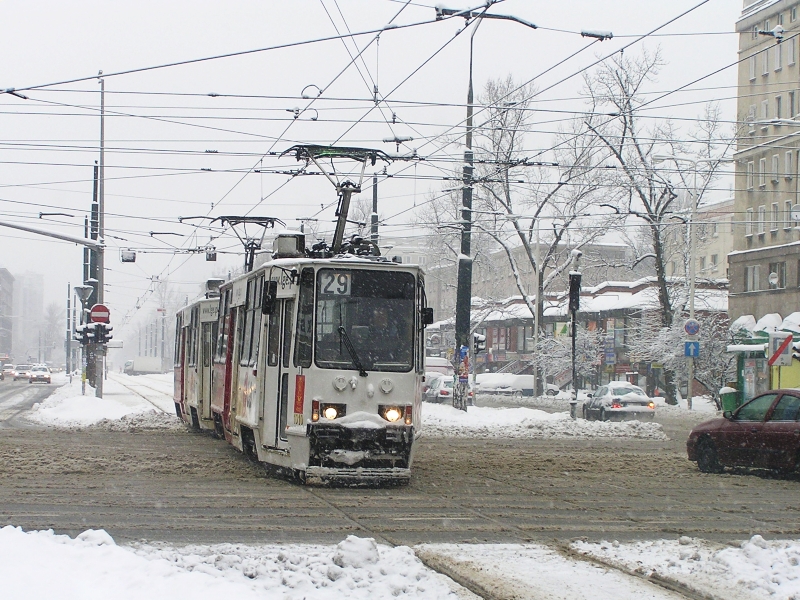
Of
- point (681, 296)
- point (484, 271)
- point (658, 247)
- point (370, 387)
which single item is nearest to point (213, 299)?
point (370, 387)

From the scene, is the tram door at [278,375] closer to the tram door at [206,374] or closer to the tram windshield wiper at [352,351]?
the tram windshield wiper at [352,351]

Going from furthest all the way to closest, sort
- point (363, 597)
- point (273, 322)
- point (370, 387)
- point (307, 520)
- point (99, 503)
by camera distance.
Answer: point (273, 322) < point (370, 387) < point (99, 503) < point (307, 520) < point (363, 597)

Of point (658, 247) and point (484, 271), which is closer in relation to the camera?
point (658, 247)

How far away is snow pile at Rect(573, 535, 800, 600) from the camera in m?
7.35

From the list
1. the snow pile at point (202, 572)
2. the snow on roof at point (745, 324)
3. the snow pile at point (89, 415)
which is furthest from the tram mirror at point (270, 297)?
the snow on roof at point (745, 324)

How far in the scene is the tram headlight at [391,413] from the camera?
13.3 meters

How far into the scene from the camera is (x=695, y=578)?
7676 mm

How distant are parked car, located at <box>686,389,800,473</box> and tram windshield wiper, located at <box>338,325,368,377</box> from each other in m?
6.30

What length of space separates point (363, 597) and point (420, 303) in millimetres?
7319

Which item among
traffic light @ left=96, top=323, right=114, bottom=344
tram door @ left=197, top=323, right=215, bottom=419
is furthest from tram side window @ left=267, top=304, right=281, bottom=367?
traffic light @ left=96, top=323, right=114, bottom=344

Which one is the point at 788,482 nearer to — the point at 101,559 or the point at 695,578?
the point at 695,578

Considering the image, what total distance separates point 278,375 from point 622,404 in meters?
23.6

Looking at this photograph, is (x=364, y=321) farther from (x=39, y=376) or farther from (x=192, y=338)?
(x=39, y=376)

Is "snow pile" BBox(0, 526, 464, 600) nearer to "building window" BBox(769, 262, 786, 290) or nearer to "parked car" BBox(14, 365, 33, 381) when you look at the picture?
"building window" BBox(769, 262, 786, 290)
